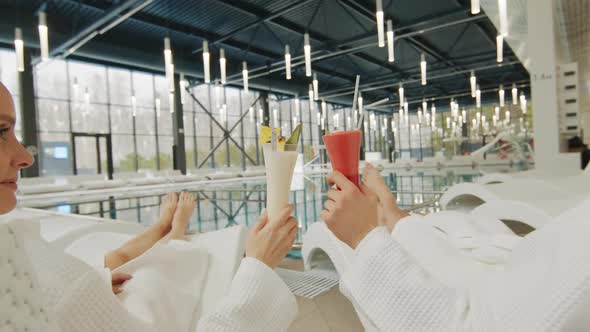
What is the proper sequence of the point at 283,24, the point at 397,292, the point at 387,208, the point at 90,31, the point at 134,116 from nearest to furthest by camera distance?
the point at 397,292 < the point at 387,208 < the point at 90,31 < the point at 283,24 < the point at 134,116

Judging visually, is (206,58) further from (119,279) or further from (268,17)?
(119,279)

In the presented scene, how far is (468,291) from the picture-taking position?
84 centimetres

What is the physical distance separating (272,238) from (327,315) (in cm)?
130

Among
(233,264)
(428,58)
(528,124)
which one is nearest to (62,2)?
(233,264)

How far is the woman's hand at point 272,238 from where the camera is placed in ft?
2.98

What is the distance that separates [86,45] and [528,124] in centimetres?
2415

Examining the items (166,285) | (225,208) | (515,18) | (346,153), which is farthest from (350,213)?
(515,18)

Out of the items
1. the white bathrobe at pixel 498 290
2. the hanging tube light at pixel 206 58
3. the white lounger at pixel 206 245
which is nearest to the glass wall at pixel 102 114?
the hanging tube light at pixel 206 58

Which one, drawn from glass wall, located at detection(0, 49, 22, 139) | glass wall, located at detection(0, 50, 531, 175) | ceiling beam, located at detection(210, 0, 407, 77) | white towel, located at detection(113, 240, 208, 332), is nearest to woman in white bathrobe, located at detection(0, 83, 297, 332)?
white towel, located at detection(113, 240, 208, 332)

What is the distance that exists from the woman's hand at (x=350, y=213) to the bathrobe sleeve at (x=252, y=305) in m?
0.23

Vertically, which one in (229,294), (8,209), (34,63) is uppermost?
(34,63)

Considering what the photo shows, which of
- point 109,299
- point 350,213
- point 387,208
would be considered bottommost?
point 109,299

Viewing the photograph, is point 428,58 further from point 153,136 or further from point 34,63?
point 34,63

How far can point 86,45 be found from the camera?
909 cm
